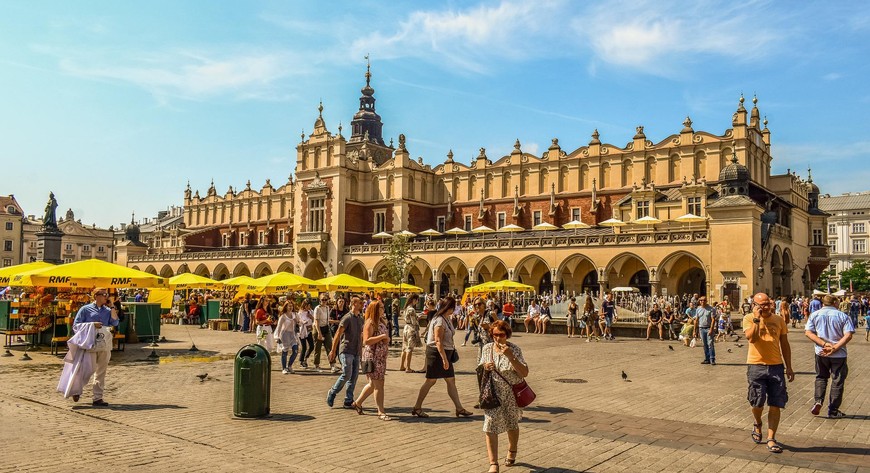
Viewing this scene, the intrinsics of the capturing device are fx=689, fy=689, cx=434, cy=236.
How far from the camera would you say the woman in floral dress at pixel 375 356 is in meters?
9.69

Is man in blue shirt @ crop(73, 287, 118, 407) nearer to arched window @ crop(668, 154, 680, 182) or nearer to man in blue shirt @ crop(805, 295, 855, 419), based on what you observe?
man in blue shirt @ crop(805, 295, 855, 419)

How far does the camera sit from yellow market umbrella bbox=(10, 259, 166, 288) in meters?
16.2

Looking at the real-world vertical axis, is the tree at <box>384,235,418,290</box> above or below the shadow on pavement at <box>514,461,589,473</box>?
above

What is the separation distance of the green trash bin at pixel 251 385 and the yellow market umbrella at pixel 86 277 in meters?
9.03

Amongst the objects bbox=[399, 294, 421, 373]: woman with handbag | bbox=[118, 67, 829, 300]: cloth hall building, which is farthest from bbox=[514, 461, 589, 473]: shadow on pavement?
bbox=[118, 67, 829, 300]: cloth hall building

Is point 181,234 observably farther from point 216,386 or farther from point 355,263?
point 216,386

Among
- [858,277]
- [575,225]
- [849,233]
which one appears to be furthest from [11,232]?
[849,233]

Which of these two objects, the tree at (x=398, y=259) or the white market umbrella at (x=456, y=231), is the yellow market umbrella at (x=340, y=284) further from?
the white market umbrella at (x=456, y=231)

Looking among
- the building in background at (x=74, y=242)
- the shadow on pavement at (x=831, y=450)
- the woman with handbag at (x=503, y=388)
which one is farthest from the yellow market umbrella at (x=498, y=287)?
the building in background at (x=74, y=242)

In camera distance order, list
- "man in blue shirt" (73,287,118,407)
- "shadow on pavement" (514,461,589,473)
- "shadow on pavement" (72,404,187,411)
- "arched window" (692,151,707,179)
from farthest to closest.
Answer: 1. "arched window" (692,151,707,179)
2. "man in blue shirt" (73,287,118,407)
3. "shadow on pavement" (72,404,187,411)
4. "shadow on pavement" (514,461,589,473)

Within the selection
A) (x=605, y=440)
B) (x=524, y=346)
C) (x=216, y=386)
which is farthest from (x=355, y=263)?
(x=605, y=440)

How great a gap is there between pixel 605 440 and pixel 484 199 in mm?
46809

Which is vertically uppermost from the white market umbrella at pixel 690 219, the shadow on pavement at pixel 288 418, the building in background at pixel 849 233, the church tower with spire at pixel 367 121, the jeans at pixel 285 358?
the church tower with spire at pixel 367 121

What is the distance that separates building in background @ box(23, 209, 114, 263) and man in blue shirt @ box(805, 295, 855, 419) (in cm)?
9165
